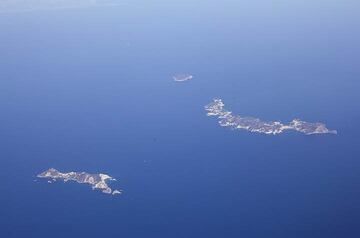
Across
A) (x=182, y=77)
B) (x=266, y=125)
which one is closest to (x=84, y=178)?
(x=266, y=125)

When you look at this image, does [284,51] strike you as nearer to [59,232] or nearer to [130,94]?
[130,94]

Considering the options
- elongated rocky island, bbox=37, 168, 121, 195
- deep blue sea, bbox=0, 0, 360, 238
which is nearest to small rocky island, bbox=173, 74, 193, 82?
deep blue sea, bbox=0, 0, 360, 238

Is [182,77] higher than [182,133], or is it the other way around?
[182,77]

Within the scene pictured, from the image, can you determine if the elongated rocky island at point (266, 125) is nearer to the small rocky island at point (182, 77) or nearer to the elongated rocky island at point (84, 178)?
the small rocky island at point (182, 77)

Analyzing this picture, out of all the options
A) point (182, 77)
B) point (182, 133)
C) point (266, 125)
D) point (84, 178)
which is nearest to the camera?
point (84, 178)

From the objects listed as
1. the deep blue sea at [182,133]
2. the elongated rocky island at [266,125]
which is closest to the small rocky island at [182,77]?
the deep blue sea at [182,133]

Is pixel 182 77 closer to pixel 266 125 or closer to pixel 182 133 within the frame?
pixel 182 133
